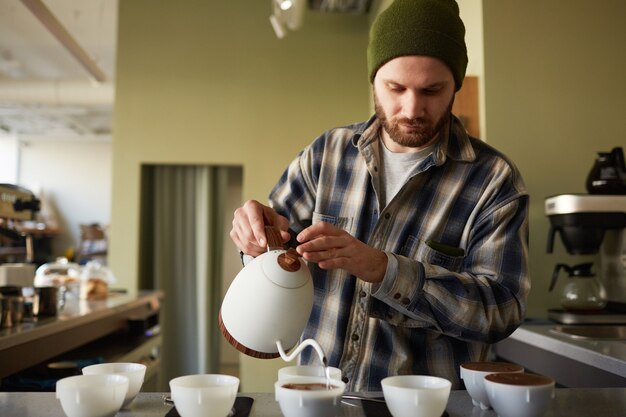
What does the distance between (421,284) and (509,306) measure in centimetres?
19

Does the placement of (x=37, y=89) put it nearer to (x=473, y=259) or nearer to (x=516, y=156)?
(x=516, y=156)

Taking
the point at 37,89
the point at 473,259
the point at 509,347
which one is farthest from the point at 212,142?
the point at 473,259

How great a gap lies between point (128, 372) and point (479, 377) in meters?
0.52

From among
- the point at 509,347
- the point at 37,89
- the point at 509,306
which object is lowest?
the point at 509,347

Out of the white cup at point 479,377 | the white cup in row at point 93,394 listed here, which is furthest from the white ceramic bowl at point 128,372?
the white cup at point 479,377

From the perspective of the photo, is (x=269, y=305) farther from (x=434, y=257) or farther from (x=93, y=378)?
(x=434, y=257)

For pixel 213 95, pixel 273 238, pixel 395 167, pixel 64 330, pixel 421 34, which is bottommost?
pixel 64 330

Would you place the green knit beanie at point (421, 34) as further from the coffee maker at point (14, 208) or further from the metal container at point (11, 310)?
the coffee maker at point (14, 208)

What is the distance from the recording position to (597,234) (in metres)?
2.21

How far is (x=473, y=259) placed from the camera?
1225mm

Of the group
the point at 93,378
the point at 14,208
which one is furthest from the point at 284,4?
Result: the point at 93,378

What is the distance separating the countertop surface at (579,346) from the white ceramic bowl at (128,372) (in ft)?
3.69

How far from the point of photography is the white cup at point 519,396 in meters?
0.81

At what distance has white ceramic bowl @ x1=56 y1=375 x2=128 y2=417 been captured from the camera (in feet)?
2.66
